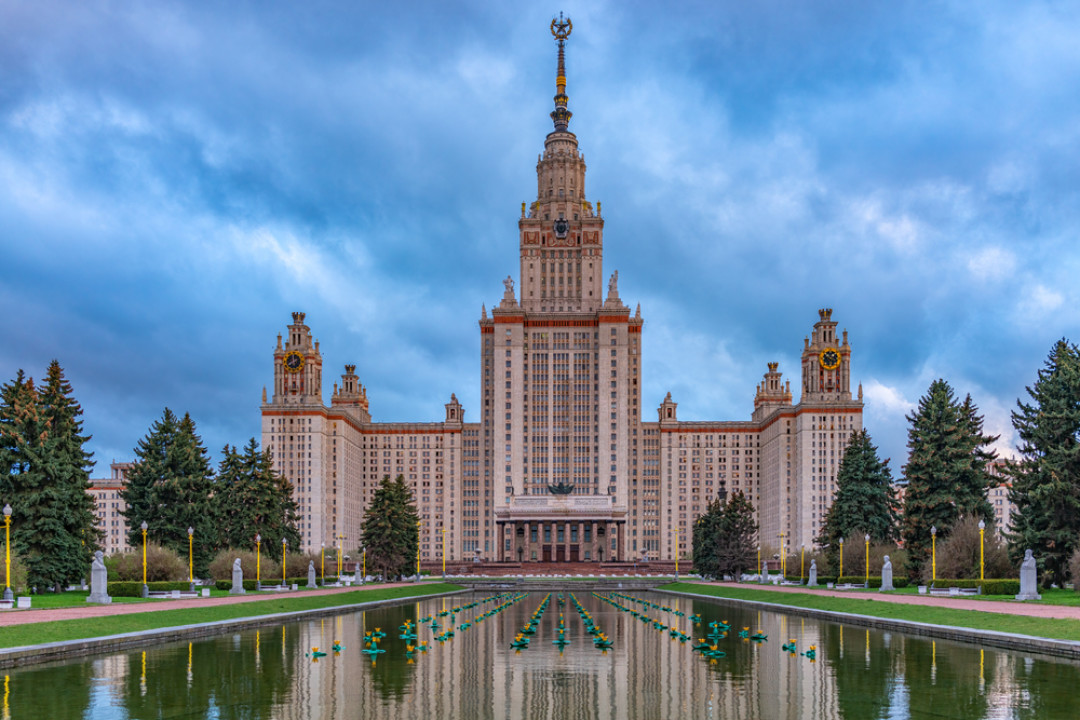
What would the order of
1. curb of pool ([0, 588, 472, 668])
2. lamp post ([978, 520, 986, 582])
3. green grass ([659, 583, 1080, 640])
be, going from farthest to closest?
lamp post ([978, 520, 986, 582]) → green grass ([659, 583, 1080, 640]) → curb of pool ([0, 588, 472, 668])

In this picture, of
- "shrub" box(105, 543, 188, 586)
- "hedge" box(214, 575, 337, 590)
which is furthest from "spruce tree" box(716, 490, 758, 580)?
"shrub" box(105, 543, 188, 586)

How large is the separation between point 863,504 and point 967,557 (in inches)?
886

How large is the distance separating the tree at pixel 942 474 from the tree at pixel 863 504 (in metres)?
13.2

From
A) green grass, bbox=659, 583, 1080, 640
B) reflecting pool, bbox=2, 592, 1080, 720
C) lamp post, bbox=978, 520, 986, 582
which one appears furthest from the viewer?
lamp post, bbox=978, 520, 986, 582

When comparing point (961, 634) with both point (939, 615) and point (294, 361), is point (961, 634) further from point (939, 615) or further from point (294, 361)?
point (294, 361)

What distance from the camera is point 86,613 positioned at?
41406 millimetres

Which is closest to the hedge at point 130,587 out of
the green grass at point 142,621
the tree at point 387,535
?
the green grass at point 142,621

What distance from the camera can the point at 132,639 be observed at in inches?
1205

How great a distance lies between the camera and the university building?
155250mm

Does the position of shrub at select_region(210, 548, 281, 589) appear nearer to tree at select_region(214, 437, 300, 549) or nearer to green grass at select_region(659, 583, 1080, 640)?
tree at select_region(214, 437, 300, 549)

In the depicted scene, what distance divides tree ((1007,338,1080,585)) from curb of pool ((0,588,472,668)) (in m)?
37.1

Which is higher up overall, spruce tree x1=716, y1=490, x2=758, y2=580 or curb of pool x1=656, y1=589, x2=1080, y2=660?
curb of pool x1=656, y1=589, x2=1080, y2=660

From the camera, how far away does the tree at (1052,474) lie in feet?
182

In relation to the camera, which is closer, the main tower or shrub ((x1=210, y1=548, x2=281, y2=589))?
shrub ((x1=210, y1=548, x2=281, y2=589))
